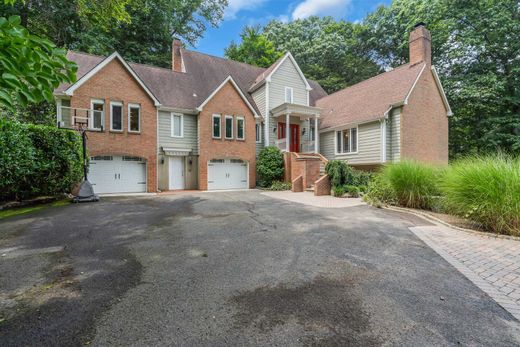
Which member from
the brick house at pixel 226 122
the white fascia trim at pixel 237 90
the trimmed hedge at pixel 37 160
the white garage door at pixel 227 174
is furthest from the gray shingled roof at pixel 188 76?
the trimmed hedge at pixel 37 160

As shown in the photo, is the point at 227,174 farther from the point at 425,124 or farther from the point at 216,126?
the point at 425,124

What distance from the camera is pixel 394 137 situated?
15.0 m

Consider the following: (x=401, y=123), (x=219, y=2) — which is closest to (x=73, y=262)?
(x=401, y=123)

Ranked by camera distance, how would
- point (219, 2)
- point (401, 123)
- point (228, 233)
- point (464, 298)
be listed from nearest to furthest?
point (464, 298) < point (228, 233) < point (401, 123) < point (219, 2)

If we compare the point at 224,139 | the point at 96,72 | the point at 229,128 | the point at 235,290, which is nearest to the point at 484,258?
the point at 235,290

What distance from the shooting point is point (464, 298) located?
3.09 m

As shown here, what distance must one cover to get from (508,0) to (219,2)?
82.9 ft

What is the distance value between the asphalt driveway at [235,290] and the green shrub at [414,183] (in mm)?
3825

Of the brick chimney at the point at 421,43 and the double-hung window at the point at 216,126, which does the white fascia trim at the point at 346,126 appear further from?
the double-hung window at the point at 216,126

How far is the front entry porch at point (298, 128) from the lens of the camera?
17719 mm

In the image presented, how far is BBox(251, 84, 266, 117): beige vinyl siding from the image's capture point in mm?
18500

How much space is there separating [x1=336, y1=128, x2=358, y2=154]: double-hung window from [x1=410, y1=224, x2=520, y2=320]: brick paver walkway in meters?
11.1

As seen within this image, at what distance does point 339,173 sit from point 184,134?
9.86 metres

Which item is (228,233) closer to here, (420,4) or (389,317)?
(389,317)
